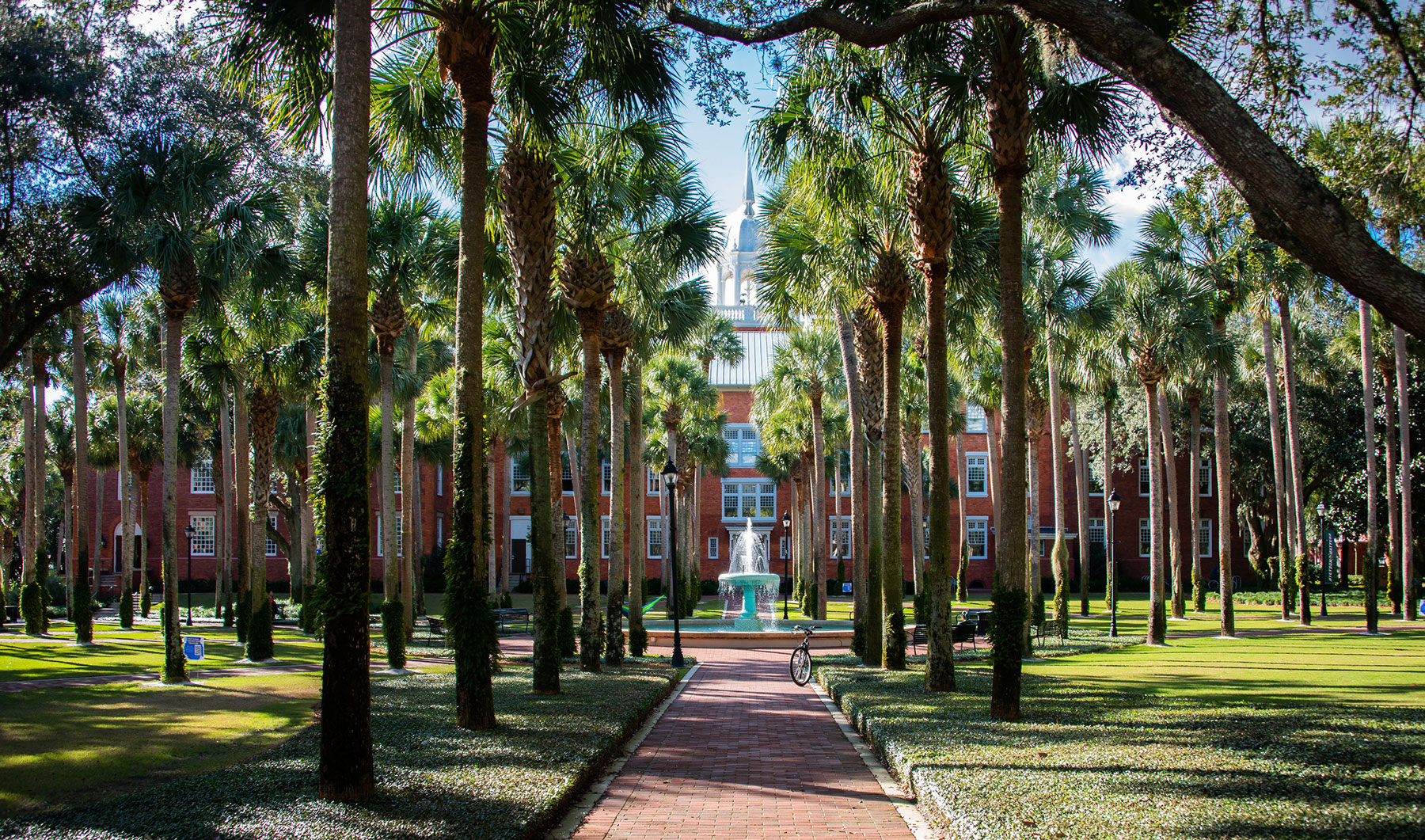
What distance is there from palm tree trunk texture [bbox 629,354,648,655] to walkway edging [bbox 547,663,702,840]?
5991mm

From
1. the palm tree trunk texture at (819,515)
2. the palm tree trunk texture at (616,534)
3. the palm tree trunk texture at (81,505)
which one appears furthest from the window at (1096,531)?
the palm tree trunk texture at (81,505)

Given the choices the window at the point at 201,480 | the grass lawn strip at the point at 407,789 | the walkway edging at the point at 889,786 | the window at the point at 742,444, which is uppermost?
the window at the point at 742,444

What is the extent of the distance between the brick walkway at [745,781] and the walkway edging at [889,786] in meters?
0.08

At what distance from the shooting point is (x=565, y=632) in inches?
740

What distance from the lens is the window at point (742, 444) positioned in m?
58.5

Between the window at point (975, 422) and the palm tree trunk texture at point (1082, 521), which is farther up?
the window at point (975, 422)

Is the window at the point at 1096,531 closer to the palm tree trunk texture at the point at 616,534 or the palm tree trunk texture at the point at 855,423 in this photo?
the palm tree trunk texture at the point at 855,423

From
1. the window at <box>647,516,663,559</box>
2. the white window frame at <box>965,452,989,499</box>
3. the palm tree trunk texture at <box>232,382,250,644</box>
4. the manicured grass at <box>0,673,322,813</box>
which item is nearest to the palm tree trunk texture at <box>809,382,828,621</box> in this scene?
the palm tree trunk texture at <box>232,382,250,644</box>

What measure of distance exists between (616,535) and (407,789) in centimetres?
1173

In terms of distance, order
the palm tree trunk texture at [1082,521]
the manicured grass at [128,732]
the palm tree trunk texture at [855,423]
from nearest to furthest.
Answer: the manicured grass at [128,732], the palm tree trunk texture at [855,423], the palm tree trunk texture at [1082,521]

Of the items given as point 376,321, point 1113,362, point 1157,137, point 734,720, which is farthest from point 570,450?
point 1157,137

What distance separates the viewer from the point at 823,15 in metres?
8.60

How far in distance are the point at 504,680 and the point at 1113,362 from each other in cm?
1972

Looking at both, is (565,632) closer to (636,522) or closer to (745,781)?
(636,522)
